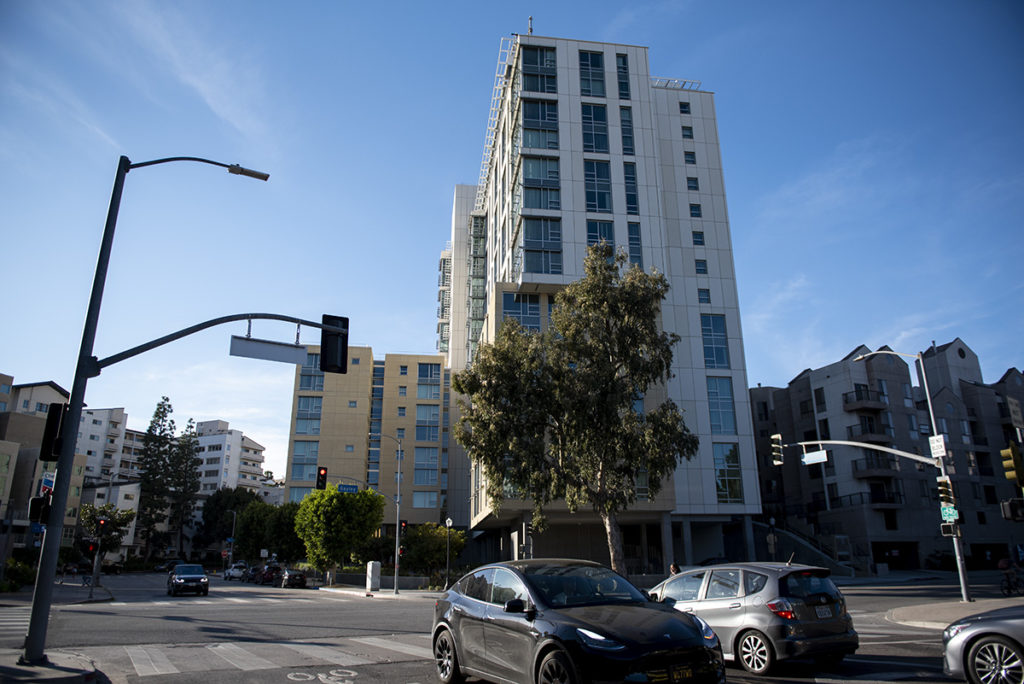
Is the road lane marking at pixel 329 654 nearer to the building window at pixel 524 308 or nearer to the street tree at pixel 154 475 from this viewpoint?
the building window at pixel 524 308

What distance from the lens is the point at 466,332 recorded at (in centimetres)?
7900

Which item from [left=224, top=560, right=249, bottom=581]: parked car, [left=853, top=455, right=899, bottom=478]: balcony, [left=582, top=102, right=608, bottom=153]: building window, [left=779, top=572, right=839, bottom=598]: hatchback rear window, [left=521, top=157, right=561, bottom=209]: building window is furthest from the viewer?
[left=224, top=560, right=249, bottom=581]: parked car

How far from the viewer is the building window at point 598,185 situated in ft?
156

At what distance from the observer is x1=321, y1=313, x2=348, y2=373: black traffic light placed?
45.1 feet

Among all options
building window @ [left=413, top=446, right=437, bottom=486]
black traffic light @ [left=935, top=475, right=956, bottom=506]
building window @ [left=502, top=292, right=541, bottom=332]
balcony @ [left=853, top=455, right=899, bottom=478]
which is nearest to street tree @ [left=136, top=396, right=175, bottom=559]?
building window @ [left=413, top=446, right=437, bottom=486]

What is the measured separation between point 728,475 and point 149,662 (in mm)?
42949

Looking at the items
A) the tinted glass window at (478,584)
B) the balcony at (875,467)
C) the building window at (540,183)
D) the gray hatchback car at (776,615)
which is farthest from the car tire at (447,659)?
the balcony at (875,467)

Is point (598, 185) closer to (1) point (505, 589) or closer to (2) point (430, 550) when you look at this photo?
(2) point (430, 550)

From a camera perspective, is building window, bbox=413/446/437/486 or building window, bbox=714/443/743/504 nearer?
building window, bbox=714/443/743/504

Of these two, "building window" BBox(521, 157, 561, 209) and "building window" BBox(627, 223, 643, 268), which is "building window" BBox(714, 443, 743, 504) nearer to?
"building window" BBox(627, 223, 643, 268)

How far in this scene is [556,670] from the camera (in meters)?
6.36

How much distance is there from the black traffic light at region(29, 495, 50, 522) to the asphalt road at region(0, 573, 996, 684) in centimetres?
247

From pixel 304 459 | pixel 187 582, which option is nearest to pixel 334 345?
pixel 187 582

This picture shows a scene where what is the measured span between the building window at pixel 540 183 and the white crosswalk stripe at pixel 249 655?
122 feet
